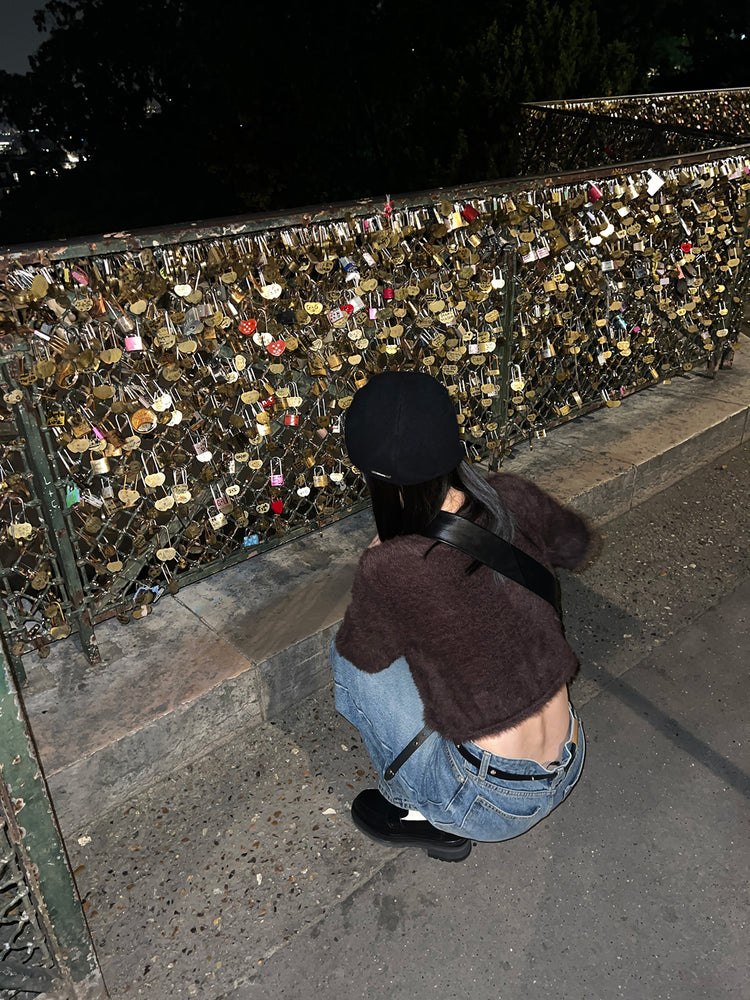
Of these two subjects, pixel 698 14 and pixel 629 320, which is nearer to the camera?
pixel 629 320

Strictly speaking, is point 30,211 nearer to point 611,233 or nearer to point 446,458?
point 611,233

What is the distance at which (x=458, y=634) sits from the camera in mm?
1827

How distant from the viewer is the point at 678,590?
390cm

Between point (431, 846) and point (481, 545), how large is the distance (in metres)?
1.24

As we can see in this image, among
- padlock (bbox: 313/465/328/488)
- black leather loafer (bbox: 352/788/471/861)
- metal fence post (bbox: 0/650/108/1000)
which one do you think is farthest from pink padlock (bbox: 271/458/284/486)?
metal fence post (bbox: 0/650/108/1000)

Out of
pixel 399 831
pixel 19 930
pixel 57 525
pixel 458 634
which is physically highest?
pixel 57 525

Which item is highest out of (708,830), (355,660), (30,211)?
(30,211)

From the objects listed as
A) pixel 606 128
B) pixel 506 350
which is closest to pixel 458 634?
pixel 506 350

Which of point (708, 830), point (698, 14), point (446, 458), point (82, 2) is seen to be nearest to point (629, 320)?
point (708, 830)

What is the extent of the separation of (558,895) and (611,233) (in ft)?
11.9

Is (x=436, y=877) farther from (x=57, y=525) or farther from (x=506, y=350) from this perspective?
(x=506, y=350)

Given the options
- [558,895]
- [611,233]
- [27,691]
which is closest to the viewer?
[558,895]

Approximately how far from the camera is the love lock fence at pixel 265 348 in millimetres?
2689

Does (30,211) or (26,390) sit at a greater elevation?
(30,211)
